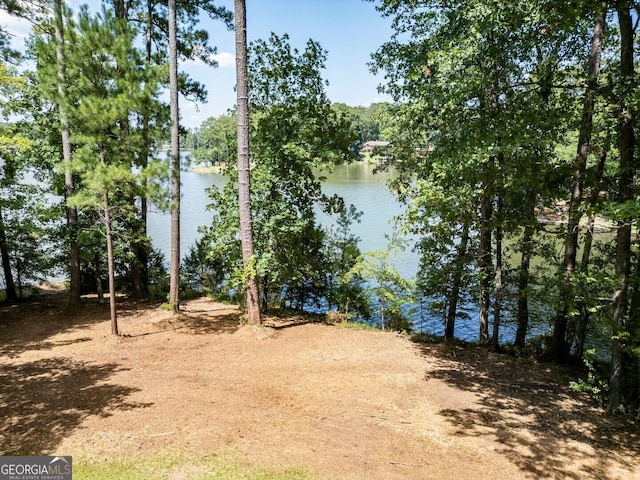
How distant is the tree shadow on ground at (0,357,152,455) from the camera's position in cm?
479

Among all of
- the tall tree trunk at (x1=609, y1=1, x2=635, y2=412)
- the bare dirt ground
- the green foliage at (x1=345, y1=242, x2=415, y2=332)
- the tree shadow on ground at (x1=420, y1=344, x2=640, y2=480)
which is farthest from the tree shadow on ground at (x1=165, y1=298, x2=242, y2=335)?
the tall tree trunk at (x1=609, y1=1, x2=635, y2=412)

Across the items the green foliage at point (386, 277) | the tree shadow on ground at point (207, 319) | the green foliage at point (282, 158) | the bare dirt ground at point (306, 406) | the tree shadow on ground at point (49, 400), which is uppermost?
the green foliage at point (282, 158)

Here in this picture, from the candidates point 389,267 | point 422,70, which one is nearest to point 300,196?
point 389,267

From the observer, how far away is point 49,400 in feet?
19.1

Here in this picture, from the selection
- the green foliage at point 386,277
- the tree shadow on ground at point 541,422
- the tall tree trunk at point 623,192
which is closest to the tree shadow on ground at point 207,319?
the green foliage at point 386,277

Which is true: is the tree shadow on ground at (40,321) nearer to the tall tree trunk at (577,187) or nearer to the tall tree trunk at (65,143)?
the tall tree trunk at (65,143)

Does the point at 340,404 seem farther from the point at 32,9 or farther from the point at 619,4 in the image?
the point at 32,9

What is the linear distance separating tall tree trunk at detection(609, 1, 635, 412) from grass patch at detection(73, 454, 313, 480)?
5055 mm

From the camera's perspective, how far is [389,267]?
11.4 meters

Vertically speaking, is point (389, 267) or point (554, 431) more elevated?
point (389, 267)

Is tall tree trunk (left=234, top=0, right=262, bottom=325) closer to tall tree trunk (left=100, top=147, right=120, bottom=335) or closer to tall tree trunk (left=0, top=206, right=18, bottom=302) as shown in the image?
tall tree trunk (left=100, top=147, right=120, bottom=335)

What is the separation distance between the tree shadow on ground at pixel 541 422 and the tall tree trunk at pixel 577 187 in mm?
920

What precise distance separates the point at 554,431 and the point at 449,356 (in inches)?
126

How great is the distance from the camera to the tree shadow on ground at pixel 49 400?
15.7 feet
